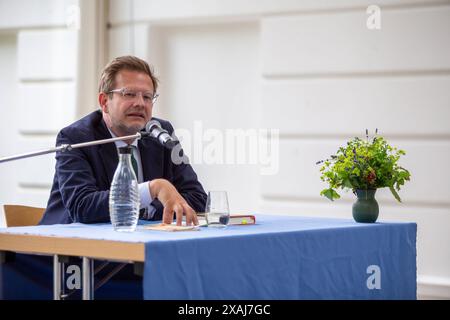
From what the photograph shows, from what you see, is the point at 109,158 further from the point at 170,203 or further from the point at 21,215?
the point at 170,203

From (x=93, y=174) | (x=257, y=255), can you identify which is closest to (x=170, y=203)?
(x=257, y=255)

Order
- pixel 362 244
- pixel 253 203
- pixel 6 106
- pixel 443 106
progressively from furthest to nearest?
pixel 6 106, pixel 253 203, pixel 443 106, pixel 362 244

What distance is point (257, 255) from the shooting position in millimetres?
2676

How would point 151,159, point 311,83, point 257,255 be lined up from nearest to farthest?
point 257,255 → point 151,159 → point 311,83

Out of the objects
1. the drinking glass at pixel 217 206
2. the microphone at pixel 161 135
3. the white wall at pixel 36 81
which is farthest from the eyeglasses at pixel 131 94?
the white wall at pixel 36 81

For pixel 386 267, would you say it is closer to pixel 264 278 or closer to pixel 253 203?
pixel 264 278

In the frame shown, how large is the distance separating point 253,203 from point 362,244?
8.97ft

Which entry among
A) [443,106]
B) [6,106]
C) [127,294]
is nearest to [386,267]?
[127,294]

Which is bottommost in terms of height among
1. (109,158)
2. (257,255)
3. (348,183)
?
(257,255)

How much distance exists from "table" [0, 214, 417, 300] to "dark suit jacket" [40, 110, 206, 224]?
0.21 m

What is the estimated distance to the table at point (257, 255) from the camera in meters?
A: 2.36

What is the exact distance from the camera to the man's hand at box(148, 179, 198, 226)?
9.56 ft

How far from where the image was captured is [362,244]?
10.7 feet

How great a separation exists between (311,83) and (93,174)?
98.6 inches
